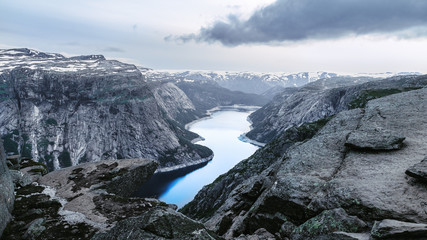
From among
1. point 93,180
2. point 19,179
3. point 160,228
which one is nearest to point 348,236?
point 160,228

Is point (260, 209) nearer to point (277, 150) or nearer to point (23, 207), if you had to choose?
point (23, 207)

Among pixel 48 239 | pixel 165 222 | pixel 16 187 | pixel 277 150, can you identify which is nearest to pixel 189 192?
pixel 277 150

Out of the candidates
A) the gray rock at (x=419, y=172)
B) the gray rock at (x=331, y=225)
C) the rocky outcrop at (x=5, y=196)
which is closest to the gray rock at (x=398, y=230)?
the gray rock at (x=331, y=225)

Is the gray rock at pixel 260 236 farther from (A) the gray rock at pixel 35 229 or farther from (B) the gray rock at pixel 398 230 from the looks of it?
(A) the gray rock at pixel 35 229

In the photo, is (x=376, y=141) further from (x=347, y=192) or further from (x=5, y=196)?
(x=5, y=196)

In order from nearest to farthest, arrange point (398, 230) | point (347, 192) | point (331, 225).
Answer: point (398, 230) → point (331, 225) → point (347, 192)

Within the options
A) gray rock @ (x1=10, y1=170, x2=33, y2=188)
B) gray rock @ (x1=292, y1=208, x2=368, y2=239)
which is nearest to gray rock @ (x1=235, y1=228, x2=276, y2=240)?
gray rock @ (x1=292, y1=208, x2=368, y2=239)
